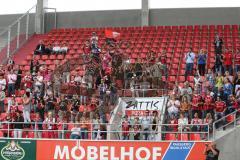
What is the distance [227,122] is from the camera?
19406 mm

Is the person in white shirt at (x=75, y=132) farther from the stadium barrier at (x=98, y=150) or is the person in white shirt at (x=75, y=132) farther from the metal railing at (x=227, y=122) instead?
the metal railing at (x=227, y=122)

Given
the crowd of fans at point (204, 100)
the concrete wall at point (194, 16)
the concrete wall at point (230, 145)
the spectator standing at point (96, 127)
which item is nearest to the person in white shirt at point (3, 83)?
the spectator standing at point (96, 127)

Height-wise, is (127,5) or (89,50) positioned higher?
(127,5)

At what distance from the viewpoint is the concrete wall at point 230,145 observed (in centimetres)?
1864

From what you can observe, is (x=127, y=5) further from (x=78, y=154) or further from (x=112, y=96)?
(x=78, y=154)

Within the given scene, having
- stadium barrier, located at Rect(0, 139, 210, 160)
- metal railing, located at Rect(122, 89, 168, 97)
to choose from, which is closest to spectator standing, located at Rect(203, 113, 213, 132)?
stadium barrier, located at Rect(0, 139, 210, 160)

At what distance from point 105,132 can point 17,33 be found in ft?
48.9

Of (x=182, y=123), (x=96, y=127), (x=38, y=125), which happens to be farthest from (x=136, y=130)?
(x=38, y=125)

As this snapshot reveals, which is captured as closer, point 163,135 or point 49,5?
point 163,135

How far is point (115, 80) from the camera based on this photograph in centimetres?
2298

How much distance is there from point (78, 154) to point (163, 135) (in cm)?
308

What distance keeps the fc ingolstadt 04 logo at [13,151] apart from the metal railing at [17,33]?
35.7 feet

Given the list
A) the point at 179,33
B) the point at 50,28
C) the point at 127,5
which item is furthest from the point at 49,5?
the point at 179,33

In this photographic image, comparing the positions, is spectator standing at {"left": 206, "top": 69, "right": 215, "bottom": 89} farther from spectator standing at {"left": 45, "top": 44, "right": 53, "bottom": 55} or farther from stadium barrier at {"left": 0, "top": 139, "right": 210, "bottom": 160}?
spectator standing at {"left": 45, "top": 44, "right": 53, "bottom": 55}
